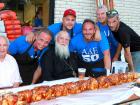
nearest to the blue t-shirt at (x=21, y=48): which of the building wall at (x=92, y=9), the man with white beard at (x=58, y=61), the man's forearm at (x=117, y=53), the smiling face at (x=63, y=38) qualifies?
the man with white beard at (x=58, y=61)

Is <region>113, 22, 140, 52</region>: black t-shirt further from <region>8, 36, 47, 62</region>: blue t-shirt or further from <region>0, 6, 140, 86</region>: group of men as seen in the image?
<region>8, 36, 47, 62</region>: blue t-shirt

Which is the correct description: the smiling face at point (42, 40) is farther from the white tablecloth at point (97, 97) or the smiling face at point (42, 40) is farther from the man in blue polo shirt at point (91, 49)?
the white tablecloth at point (97, 97)

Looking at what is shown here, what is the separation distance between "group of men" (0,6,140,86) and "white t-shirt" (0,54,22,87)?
0.39 feet

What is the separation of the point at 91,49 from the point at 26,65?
0.89m

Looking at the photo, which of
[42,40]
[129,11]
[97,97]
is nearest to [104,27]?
[42,40]

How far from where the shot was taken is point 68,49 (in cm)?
445

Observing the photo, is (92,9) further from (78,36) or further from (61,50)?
(61,50)

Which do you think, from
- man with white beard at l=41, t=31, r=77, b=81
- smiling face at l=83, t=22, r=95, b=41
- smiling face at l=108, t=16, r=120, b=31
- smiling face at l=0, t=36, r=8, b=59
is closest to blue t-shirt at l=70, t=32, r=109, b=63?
smiling face at l=83, t=22, r=95, b=41

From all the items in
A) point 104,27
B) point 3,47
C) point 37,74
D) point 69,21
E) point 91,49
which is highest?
point 69,21

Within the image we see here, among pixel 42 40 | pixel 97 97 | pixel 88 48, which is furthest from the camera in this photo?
pixel 88 48

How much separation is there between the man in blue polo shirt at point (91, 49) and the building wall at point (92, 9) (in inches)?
106

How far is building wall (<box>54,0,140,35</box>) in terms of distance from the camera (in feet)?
24.4

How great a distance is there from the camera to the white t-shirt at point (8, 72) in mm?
3895

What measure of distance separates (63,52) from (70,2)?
3370 millimetres
